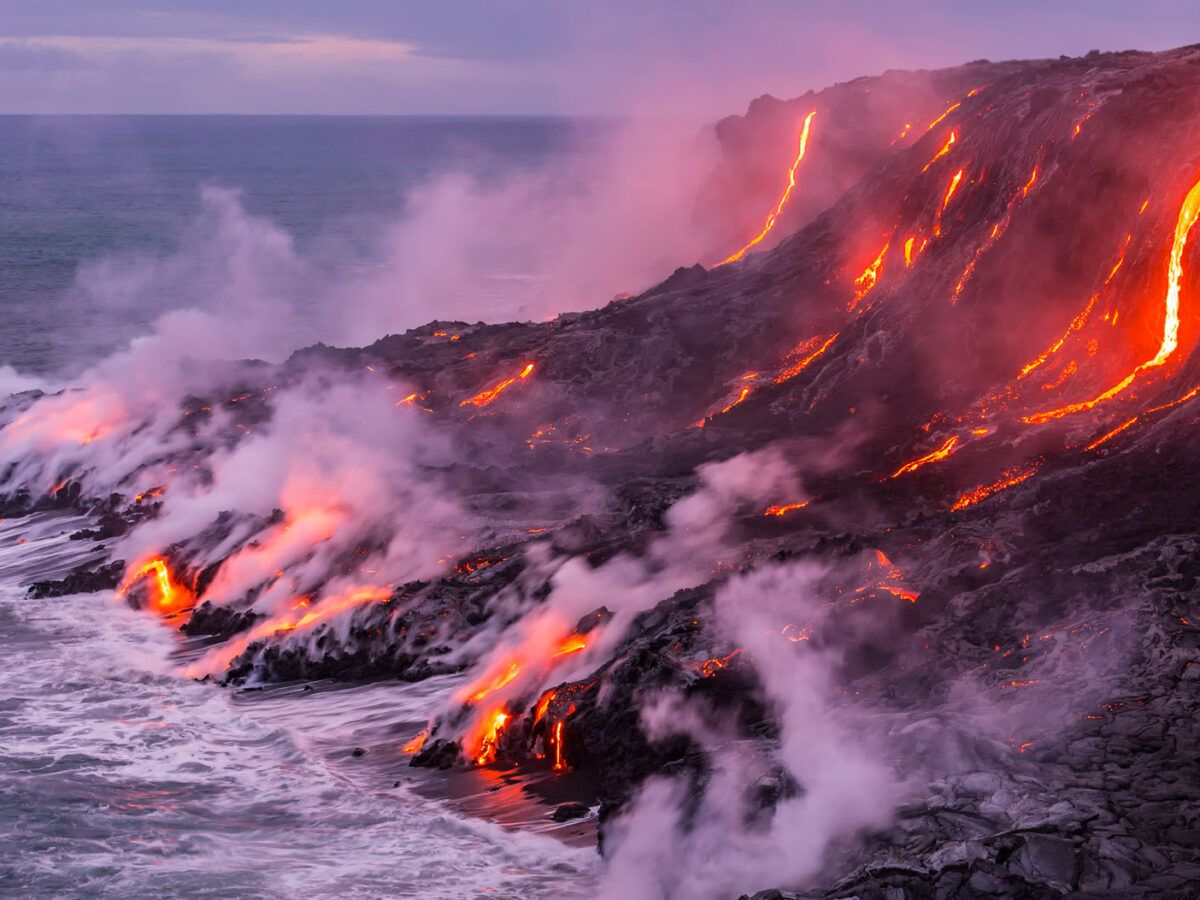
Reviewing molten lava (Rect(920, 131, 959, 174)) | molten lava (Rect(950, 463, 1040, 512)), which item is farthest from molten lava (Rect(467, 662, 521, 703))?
molten lava (Rect(920, 131, 959, 174))

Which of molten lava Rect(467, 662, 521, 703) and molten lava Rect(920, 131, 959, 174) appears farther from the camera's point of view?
molten lava Rect(920, 131, 959, 174)

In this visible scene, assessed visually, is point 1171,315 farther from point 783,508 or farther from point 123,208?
point 123,208

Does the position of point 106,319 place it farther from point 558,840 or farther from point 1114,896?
point 1114,896

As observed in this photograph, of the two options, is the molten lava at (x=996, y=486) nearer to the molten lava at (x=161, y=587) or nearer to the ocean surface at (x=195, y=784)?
the ocean surface at (x=195, y=784)

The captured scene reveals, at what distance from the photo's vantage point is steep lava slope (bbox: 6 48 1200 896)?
38.5ft

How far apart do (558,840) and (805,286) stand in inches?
619

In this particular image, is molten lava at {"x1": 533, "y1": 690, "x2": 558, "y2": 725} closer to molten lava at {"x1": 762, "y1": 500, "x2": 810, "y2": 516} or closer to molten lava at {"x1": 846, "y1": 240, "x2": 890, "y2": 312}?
molten lava at {"x1": 762, "y1": 500, "x2": 810, "y2": 516}

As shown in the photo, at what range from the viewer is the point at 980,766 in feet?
37.9

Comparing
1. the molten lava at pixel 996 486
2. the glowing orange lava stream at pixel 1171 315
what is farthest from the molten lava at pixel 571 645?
the glowing orange lava stream at pixel 1171 315

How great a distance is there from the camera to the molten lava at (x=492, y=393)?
26.5m

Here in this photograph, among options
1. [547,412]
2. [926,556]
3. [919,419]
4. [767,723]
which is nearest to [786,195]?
[547,412]

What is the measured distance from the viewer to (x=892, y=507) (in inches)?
698

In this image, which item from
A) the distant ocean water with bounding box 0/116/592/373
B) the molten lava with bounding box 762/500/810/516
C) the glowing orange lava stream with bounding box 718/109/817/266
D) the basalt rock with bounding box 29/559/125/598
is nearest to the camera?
the molten lava with bounding box 762/500/810/516

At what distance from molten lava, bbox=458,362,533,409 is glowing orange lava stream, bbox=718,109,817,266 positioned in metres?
10.3
